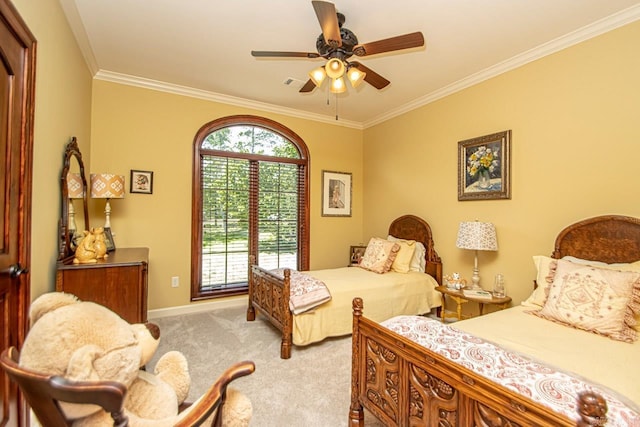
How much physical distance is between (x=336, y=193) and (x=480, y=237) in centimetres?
233

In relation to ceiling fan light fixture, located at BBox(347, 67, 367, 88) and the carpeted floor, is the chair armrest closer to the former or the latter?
the carpeted floor

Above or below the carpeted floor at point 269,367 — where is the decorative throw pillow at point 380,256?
above

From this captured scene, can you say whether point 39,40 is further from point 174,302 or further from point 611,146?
point 611,146

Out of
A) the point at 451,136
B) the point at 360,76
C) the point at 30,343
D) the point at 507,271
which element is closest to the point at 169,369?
the point at 30,343

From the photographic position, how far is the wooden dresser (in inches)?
80.7

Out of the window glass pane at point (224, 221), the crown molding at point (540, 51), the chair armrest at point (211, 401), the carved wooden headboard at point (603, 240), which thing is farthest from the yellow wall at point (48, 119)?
the carved wooden headboard at point (603, 240)

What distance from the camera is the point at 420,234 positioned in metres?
3.84

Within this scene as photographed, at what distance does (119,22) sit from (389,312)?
3550 mm

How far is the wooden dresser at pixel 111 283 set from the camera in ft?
6.72

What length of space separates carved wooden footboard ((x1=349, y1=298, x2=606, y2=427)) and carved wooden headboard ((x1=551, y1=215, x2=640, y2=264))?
1.94 m

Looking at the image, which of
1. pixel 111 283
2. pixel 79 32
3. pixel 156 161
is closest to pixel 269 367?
pixel 111 283

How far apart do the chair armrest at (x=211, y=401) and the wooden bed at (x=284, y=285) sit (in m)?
1.63

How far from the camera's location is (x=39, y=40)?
170 cm

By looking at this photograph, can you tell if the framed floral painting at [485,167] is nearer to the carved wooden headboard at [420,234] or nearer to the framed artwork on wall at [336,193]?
the carved wooden headboard at [420,234]
